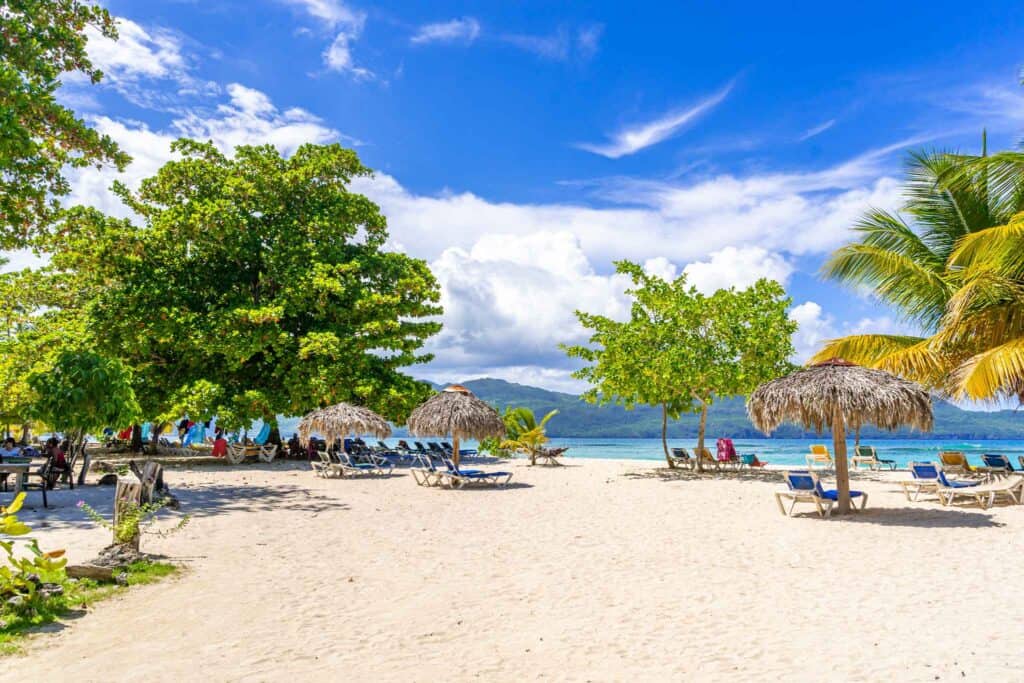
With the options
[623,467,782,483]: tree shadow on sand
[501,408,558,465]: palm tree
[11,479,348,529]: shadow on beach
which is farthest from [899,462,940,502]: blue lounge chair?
[501,408,558,465]: palm tree

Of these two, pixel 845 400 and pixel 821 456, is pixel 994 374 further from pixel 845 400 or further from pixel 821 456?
pixel 821 456

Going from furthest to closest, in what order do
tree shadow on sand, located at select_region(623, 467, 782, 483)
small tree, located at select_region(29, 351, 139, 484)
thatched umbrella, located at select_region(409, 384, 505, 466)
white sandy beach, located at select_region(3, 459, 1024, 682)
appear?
tree shadow on sand, located at select_region(623, 467, 782, 483), thatched umbrella, located at select_region(409, 384, 505, 466), small tree, located at select_region(29, 351, 139, 484), white sandy beach, located at select_region(3, 459, 1024, 682)

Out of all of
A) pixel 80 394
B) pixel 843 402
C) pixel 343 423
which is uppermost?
pixel 80 394

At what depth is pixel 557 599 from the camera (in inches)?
244

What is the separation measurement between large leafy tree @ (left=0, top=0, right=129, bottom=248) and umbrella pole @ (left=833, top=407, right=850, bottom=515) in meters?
13.9

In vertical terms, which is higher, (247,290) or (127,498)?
(247,290)

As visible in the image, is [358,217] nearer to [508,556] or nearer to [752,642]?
[508,556]

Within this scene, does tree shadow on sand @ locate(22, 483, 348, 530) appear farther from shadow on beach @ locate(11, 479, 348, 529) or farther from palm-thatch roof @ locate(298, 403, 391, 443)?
palm-thatch roof @ locate(298, 403, 391, 443)

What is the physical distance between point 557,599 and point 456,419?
11548mm

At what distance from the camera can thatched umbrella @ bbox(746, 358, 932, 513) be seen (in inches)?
428

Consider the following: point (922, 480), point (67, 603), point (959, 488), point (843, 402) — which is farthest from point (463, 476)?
point (67, 603)

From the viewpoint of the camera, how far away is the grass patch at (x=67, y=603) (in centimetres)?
483

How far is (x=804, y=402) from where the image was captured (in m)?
11.3

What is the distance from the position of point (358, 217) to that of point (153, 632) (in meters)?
22.4
